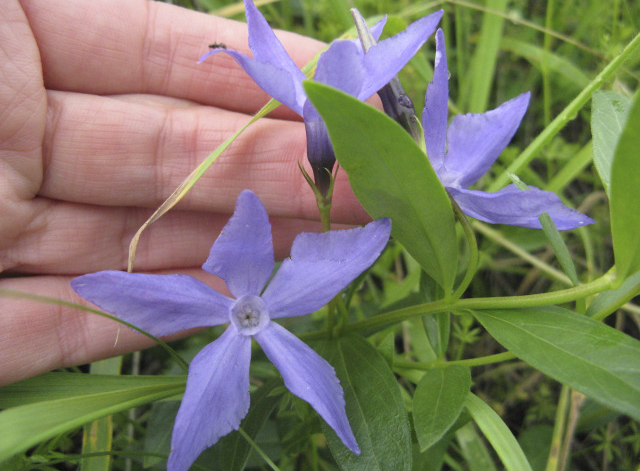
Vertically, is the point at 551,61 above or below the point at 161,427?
above

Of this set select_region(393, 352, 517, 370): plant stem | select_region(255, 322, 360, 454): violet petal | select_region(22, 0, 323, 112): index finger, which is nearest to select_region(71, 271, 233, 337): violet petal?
select_region(255, 322, 360, 454): violet petal

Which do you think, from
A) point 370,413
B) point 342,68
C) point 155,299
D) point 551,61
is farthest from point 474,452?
point 551,61

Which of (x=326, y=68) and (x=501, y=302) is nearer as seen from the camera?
(x=326, y=68)

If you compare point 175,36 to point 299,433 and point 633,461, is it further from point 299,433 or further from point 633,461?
point 633,461

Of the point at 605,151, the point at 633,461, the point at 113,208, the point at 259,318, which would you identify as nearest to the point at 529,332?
the point at 605,151

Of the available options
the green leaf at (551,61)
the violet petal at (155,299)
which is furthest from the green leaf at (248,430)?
the green leaf at (551,61)

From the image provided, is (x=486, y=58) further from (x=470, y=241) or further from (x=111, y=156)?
(x=111, y=156)

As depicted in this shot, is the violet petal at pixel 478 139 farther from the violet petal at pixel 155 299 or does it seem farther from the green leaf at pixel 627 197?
the violet petal at pixel 155 299
